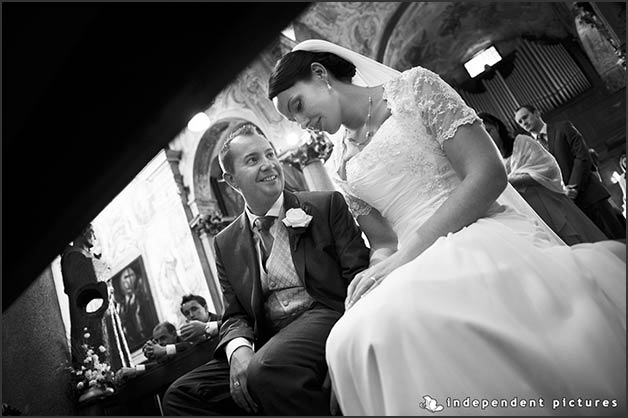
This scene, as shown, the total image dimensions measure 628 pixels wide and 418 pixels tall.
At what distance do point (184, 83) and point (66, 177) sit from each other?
22 cm

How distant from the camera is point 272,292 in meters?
2.64

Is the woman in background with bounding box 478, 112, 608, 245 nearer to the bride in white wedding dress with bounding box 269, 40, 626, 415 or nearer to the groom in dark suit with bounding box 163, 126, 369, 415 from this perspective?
the groom in dark suit with bounding box 163, 126, 369, 415

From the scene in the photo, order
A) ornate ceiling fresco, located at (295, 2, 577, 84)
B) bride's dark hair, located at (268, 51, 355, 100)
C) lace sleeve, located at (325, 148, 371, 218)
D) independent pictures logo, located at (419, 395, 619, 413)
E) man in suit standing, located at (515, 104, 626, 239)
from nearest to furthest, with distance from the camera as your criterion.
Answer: independent pictures logo, located at (419, 395, 619, 413) → bride's dark hair, located at (268, 51, 355, 100) → lace sleeve, located at (325, 148, 371, 218) → man in suit standing, located at (515, 104, 626, 239) → ornate ceiling fresco, located at (295, 2, 577, 84)

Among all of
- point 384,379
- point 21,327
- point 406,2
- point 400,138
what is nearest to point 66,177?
point 384,379

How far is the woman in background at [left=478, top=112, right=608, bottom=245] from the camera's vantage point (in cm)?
449

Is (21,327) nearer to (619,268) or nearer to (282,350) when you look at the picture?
(282,350)

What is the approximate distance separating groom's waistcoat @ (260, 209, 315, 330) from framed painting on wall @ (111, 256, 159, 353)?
10.2 m

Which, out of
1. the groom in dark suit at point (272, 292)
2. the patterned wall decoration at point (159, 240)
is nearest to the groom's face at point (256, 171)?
the groom in dark suit at point (272, 292)

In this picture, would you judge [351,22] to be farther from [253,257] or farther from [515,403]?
[515,403]

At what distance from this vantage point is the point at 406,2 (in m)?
10.9

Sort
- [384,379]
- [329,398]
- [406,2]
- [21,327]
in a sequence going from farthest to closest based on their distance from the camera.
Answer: [406,2] → [21,327] → [329,398] → [384,379]

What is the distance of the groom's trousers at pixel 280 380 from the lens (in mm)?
1977

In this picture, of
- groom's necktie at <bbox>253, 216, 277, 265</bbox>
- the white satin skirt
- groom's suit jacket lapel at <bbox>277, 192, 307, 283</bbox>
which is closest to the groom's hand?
groom's suit jacket lapel at <bbox>277, 192, 307, 283</bbox>

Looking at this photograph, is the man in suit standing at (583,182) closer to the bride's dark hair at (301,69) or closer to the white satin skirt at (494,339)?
the bride's dark hair at (301,69)
